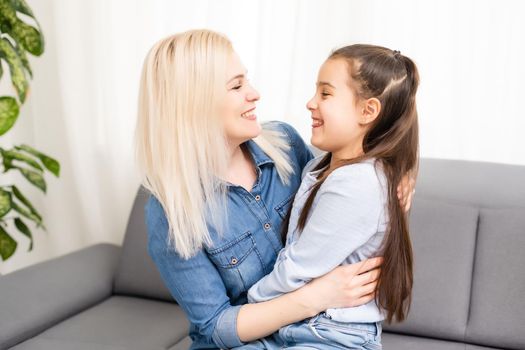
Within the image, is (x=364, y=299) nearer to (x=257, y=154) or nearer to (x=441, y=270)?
(x=257, y=154)

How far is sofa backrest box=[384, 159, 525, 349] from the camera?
6.02 feet

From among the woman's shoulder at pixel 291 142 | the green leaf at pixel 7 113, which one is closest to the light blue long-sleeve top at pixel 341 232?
the woman's shoulder at pixel 291 142

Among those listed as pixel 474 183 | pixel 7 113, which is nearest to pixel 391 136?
pixel 474 183

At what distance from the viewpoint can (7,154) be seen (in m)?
2.43

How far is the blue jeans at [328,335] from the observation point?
4.46 ft

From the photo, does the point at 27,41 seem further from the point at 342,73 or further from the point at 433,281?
the point at 433,281

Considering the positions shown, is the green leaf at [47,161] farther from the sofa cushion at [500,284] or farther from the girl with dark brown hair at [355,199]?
the sofa cushion at [500,284]

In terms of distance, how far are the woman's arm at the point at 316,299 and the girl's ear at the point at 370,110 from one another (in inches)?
12.3

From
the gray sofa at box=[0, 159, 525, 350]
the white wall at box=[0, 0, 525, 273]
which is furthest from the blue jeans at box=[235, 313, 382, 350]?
the white wall at box=[0, 0, 525, 273]

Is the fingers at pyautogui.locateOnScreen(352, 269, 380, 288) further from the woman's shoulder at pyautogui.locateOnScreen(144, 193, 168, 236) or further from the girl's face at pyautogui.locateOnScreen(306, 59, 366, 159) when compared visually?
the woman's shoulder at pyautogui.locateOnScreen(144, 193, 168, 236)

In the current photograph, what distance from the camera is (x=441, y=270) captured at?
1.92 meters

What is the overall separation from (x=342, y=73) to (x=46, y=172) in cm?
204

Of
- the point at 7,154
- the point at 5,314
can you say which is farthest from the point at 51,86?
the point at 5,314

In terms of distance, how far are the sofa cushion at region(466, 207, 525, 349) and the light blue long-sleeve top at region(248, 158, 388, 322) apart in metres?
0.58
